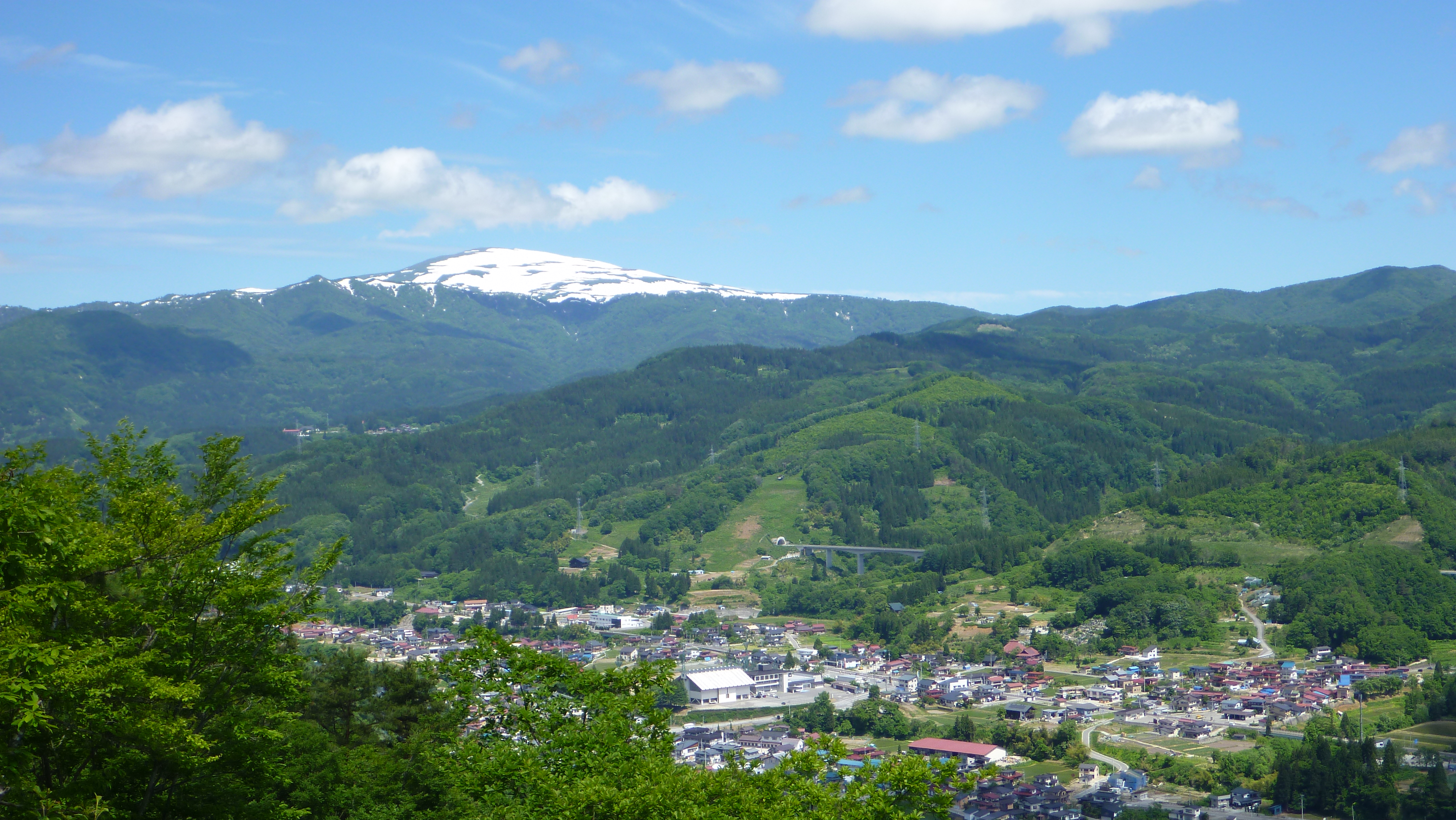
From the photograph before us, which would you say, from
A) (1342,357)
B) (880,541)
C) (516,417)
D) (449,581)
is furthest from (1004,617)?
(1342,357)

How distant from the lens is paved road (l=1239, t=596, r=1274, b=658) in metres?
61.9

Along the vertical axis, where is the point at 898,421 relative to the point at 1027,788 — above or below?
above

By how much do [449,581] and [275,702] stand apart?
8111 cm

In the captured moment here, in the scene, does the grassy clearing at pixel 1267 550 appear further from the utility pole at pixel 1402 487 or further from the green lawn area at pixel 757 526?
the green lawn area at pixel 757 526

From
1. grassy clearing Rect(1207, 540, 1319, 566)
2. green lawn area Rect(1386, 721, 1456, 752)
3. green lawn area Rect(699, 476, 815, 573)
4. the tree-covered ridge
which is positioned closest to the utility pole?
grassy clearing Rect(1207, 540, 1319, 566)

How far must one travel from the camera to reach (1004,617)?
71.4 m

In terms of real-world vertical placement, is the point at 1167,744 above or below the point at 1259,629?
below

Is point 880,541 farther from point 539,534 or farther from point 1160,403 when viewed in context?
point 1160,403

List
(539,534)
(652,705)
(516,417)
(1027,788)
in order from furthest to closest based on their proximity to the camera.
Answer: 1. (516,417)
2. (539,534)
3. (1027,788)
4. (652,705)

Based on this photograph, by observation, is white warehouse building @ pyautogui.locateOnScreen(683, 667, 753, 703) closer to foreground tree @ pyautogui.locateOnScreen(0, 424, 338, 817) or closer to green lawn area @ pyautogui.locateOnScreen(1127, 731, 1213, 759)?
green lawn area @ pyautogui.locateOnScreen(1127, 731, 1213, 759)

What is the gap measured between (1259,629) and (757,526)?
1756 inches

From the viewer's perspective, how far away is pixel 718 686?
60.1m

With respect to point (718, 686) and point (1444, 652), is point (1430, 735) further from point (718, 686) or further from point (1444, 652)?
point (718, 686)

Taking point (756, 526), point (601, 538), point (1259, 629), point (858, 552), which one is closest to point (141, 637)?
point (1259, 629)
